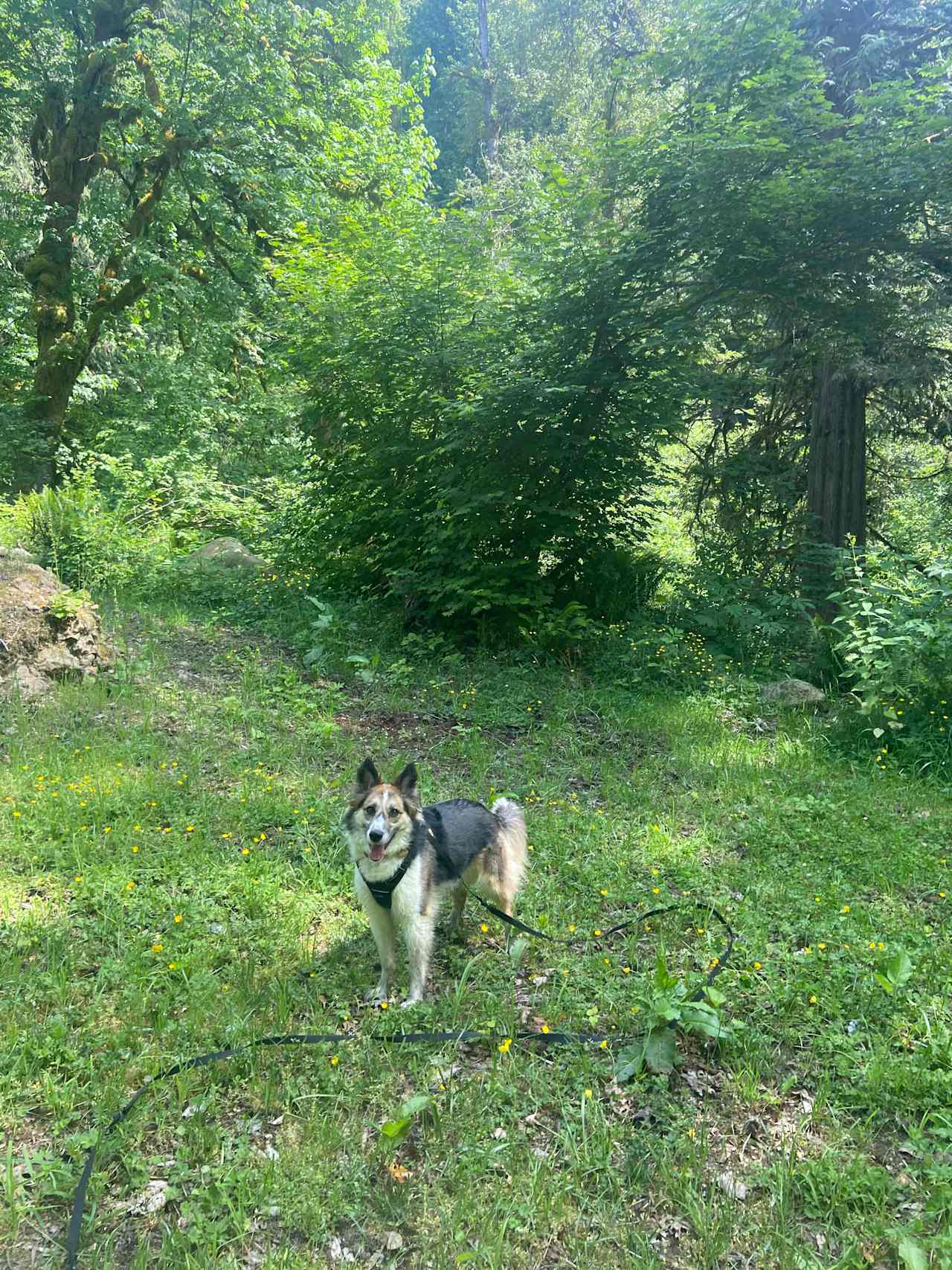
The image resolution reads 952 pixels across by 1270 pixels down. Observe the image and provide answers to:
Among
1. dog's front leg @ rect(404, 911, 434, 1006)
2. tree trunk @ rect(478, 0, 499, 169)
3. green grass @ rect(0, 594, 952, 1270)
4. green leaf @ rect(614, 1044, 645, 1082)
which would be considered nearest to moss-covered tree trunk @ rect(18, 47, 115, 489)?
green grass @ rect(0, 594, 952, 1270)

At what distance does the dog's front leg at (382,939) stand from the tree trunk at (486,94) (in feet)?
117

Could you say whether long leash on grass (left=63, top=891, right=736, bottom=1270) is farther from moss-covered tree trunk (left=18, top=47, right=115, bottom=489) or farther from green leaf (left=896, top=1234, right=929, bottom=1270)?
moss-covered tree trunk (left=18, top=47, right=115, bottom=489)

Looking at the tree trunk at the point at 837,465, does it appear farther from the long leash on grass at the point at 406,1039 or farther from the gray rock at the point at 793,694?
the long leash on grass at the point at 406,1039

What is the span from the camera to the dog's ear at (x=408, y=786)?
3.62 m

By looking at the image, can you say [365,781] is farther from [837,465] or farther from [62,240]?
[62,240]

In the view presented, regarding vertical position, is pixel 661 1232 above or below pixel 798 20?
below

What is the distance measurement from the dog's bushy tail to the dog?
0.19m

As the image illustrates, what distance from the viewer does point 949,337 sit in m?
8.18

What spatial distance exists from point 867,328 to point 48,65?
14.8 metres

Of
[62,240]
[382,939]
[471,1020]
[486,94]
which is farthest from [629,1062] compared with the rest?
[486,94]

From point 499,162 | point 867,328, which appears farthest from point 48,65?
point 499,162

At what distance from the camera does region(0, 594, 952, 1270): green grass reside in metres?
2.55

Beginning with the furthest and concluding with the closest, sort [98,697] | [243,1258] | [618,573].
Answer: [618,573] < [98,697] < [243,1258]

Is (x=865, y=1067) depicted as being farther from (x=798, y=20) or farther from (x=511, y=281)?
(x=798, y=20)
